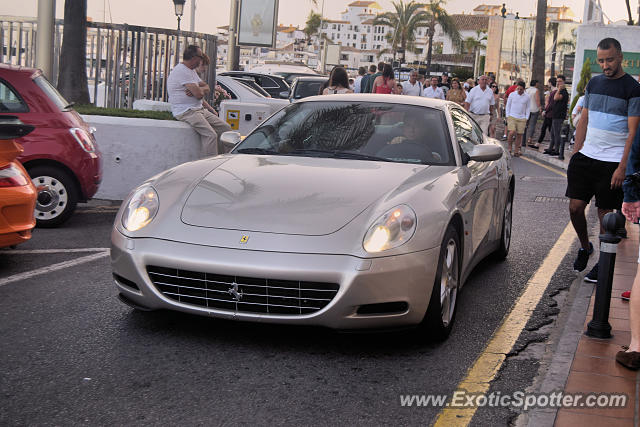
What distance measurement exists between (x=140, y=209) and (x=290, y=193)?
87 cm

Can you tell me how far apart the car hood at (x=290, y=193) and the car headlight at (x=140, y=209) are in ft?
0.67

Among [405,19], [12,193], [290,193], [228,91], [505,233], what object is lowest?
[505,233]

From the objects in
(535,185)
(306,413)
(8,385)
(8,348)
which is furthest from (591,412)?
(535,185)

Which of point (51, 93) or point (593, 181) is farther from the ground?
point (51, 93)

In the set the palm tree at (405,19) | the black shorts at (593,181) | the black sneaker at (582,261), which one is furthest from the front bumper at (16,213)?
the palm tree at (405,19)

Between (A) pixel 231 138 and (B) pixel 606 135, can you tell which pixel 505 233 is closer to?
(B) pixel 606 135

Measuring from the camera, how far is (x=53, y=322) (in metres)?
5.15

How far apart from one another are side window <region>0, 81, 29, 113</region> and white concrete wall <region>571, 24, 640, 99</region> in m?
22.0

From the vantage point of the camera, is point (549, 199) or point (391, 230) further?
point (549, 199)

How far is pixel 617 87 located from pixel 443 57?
5203 inches

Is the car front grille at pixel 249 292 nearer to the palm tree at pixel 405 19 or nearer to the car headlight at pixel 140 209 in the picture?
the car headlight at pixel 140 209

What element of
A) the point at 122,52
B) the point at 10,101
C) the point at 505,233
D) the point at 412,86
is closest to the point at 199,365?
the point at 505,233

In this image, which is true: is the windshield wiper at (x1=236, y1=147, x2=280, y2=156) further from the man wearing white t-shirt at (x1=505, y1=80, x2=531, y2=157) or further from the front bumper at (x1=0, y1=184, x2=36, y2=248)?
the man wearing white t-shirt at (x1=505, y1=80, x2=531, y2=157)

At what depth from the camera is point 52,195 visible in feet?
28.2
